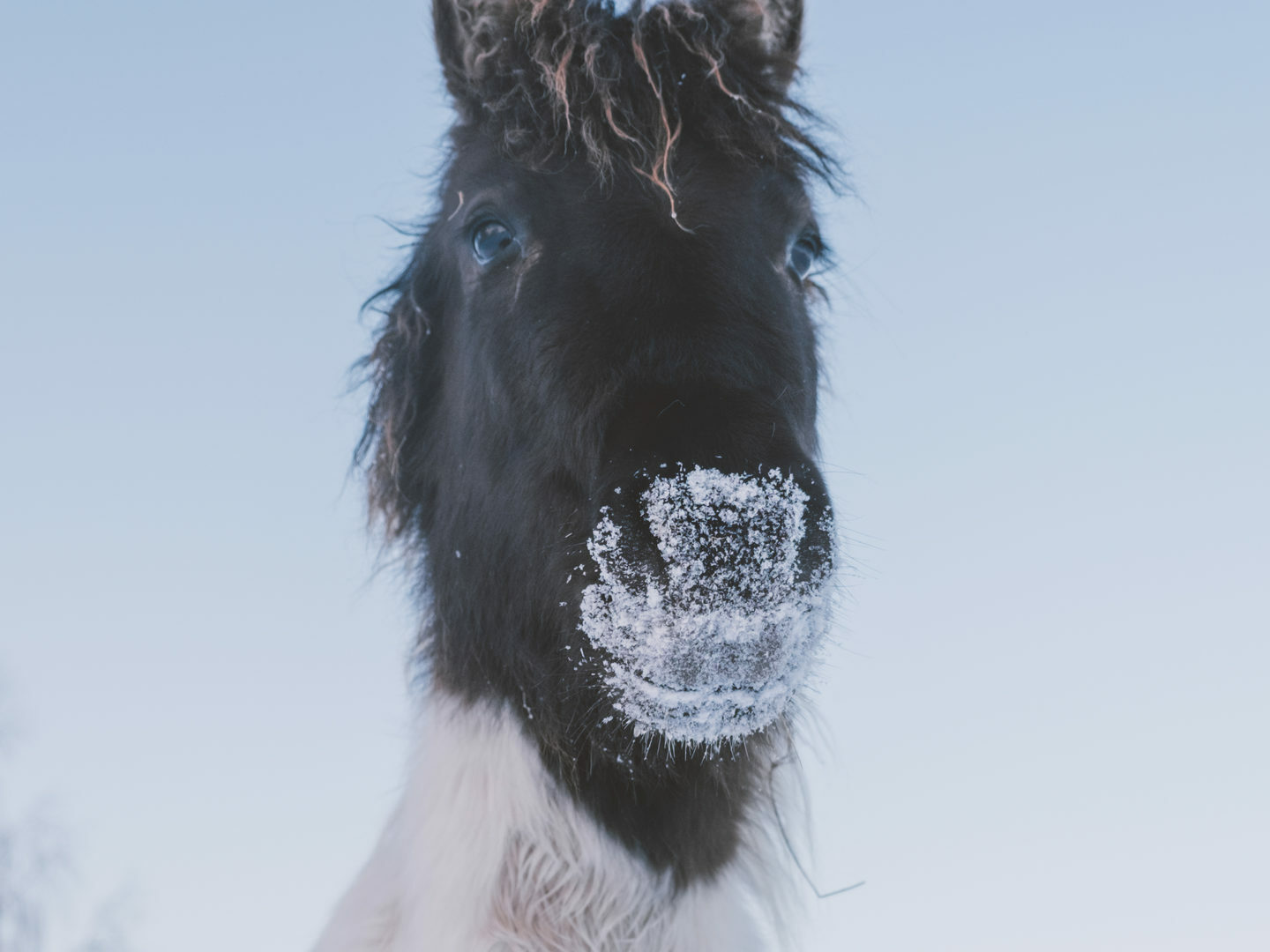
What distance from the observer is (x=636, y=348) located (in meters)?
2.29

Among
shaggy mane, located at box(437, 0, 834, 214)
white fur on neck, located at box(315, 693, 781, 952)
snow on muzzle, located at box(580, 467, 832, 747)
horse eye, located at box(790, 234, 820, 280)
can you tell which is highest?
shaggy mane, located at box(437, 0, 834, 214)

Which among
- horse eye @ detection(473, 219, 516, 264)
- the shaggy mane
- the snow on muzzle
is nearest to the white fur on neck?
the snow on muzzle

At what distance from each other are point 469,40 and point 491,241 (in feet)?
2.03

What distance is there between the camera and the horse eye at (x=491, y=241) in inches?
108

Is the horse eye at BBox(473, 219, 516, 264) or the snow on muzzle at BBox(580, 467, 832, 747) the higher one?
the horse eye at BBox(473, 219, 516, 264)

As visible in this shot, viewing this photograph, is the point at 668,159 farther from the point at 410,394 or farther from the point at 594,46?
the point at 410,394

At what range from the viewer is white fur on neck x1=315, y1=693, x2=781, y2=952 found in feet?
8.18

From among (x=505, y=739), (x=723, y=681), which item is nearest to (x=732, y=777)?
(x=505, y=739)

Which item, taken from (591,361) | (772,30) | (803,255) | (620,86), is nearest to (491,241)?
(620,86)

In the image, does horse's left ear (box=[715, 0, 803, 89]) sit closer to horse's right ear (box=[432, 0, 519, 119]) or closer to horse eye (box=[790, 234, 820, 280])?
horse eye (box=[790, 234, 820, 280])

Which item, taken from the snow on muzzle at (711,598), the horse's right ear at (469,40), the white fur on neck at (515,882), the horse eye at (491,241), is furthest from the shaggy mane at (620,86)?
the white fur on neck at (515,882)

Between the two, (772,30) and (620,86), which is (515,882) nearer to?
(620,86)

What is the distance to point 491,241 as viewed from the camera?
9.09ft

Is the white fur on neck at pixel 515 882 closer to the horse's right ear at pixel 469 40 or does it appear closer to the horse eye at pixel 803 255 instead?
the horse eye at pixel 803 255
